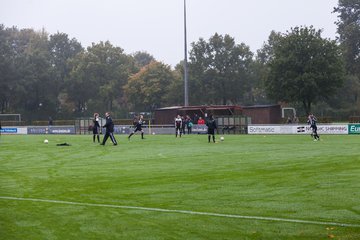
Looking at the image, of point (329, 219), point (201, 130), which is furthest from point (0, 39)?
point (329, 219)

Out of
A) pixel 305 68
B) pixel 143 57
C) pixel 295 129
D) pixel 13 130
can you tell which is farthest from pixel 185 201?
pixel 143 57

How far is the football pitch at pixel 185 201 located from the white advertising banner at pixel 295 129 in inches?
1144

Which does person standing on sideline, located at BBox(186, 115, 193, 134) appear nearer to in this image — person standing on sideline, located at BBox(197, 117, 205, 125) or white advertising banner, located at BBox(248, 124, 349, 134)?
person standing on sideline, located at BBox(197, 117, 205, 125)

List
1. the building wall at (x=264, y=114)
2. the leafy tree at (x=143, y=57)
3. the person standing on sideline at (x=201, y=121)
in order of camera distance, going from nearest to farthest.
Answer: the person standing on sideline at (x=201, y=121), the building wall at (x=264, y=114), the leafy tree at (x=143, y=57)

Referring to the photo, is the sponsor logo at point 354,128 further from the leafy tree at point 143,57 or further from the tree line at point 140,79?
the leafy tree at point 143,57

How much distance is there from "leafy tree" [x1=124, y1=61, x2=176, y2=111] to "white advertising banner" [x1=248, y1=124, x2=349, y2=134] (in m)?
37.7

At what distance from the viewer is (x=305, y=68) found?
66438 millimetres

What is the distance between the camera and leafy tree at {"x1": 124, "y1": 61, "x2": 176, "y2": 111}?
9131cm

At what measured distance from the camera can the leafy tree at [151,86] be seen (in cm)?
9131

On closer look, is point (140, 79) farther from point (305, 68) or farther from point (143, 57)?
point (143, 57)

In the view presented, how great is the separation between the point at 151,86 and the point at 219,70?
11.5 metres

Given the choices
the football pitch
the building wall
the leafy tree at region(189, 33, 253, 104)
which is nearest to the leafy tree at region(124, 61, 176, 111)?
the leafy tree at region(189, 33, 253, 104)

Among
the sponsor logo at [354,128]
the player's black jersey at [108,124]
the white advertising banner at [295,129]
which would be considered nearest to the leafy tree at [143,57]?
the white advertising banner at [295,129]

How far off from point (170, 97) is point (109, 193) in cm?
7637
